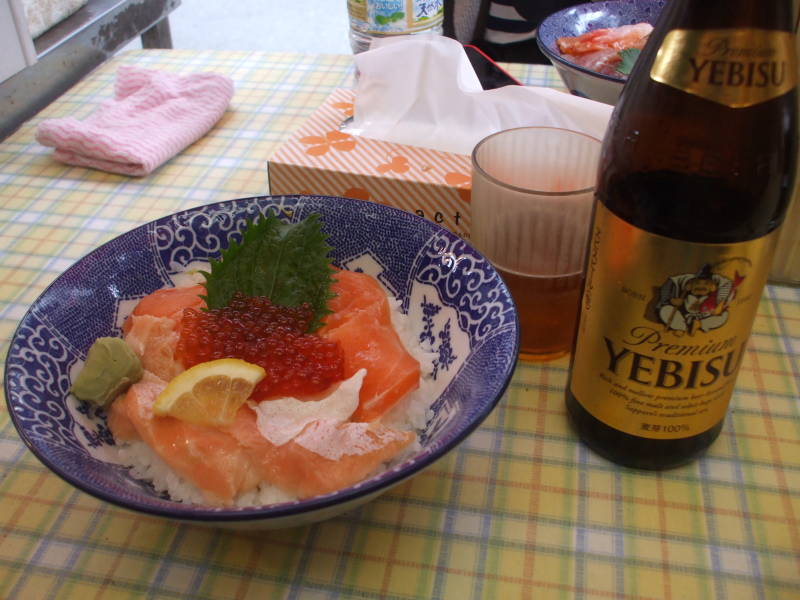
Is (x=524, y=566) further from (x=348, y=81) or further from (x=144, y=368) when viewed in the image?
(x=348, y=81)

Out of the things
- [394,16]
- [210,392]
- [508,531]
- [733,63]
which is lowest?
[508,531]

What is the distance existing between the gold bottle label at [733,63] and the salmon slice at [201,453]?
44 centimetres

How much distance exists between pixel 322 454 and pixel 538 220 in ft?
1.02

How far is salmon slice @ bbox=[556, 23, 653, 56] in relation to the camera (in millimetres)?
1224

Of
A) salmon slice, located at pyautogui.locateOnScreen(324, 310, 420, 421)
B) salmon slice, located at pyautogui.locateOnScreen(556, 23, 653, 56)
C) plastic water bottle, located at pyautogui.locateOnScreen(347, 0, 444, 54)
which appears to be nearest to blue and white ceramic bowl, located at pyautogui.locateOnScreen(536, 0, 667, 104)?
salmon slice, located at pyautogui.locateOnScreen(556, 23, 653, 56)

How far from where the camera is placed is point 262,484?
571 millimetres

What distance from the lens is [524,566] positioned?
0.57 meters

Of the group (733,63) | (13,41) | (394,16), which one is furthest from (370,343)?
(13,41)

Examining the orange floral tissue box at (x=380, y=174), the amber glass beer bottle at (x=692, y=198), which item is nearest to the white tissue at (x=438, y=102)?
the orange floral tissue box at (x=380, y=174)

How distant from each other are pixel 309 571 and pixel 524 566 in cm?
17

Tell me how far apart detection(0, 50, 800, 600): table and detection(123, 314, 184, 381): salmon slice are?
130 millimetres

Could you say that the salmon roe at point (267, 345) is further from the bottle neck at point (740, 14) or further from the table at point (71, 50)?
the table at point (71, 50)

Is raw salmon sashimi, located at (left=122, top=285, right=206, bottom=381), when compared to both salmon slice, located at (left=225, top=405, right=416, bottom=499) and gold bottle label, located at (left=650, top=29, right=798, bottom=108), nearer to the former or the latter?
salmon slice, located at (left=225, top=405, right=416, bottom=499)

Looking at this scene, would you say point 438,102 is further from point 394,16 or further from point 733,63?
point 733,63
